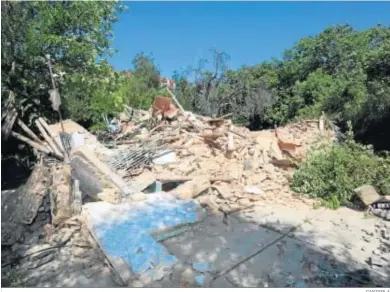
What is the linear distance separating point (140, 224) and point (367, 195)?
3.95 m

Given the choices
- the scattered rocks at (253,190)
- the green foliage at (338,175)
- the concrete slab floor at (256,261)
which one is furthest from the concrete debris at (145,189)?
the green foliage at (338,175)

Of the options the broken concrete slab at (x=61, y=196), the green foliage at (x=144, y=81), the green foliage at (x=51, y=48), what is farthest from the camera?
the green foliage at (x=144, y=81)

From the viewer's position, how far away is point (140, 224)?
4578mm

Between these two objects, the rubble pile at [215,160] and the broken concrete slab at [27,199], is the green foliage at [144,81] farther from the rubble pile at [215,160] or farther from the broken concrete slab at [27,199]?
the broken concrete slab at [27,199]

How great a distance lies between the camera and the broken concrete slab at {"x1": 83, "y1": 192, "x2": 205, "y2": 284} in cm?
373

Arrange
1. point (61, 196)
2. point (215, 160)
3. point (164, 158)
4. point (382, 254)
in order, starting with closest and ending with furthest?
point (382, 254) → point (61, 196) → point (164, 158) → point (215, 160)

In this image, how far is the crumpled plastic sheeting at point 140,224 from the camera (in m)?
3.85

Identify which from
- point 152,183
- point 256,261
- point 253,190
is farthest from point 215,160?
point 256,261

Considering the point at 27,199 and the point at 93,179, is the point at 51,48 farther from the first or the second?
the point at 27,199

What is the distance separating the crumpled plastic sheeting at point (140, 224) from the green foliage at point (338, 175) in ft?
8.57

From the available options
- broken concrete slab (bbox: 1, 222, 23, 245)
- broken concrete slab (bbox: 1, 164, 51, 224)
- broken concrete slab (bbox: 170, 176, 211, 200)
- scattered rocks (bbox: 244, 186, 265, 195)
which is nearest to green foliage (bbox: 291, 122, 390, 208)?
scattered rocks (bbox: 244, 186, 265, 195)

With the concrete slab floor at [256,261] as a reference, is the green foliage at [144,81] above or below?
above

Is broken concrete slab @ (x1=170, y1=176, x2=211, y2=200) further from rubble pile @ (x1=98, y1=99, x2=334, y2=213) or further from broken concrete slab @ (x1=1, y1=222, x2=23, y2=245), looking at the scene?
broken concrete slab @ (x1=1, y1=222, x2=23, y2=245)

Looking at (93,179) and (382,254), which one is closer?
(382,254)
